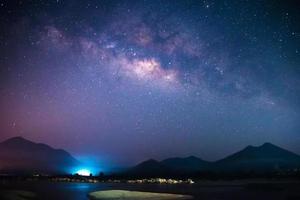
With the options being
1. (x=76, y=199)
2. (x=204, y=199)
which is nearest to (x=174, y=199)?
(x=204, y=199)

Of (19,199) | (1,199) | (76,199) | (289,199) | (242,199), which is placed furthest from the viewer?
(76,199)

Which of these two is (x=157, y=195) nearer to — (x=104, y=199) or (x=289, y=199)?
(x=104, y=199)

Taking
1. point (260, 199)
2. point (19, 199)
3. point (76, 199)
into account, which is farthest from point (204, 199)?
point (19, 199)

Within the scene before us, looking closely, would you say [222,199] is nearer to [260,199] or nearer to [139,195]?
[260,199]

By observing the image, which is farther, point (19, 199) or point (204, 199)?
point (204, 199)

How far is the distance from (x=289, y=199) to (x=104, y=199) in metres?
38.5

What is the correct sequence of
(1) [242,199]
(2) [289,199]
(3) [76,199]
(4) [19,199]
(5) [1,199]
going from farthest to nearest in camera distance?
(3) [76,199]
(1) [242,199]
(2) [289,199]
(4) [19,199]
(5) [1,199]

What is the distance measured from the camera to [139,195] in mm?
86875

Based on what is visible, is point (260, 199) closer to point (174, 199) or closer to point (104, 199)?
point (174, 199)

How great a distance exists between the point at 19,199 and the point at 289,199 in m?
51.3

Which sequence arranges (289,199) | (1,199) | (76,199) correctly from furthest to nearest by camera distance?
(76,199) < (289,199) < (1,199)

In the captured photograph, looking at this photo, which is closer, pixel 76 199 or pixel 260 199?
pixel 260 199

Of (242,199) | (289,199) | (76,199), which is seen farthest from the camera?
(76,199)

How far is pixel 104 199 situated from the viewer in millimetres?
83562
